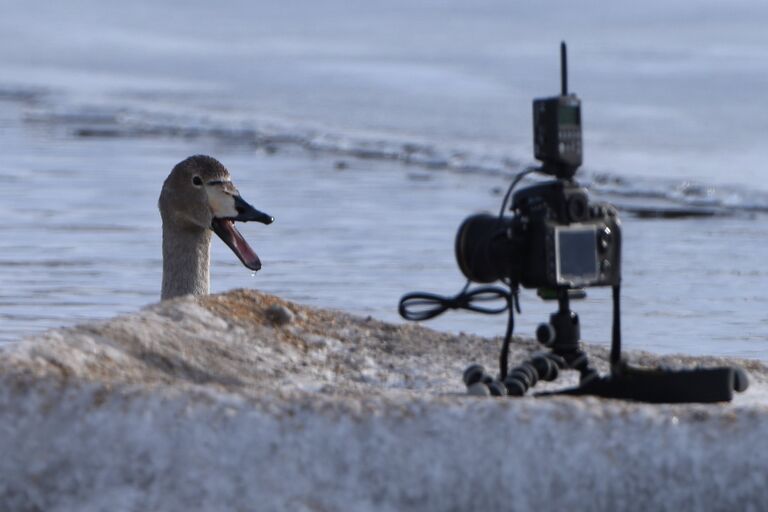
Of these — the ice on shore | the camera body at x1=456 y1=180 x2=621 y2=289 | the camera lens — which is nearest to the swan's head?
the camera lens

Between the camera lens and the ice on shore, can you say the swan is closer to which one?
the camera lens

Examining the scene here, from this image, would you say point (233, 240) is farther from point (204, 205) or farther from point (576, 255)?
→ point (576, 255)

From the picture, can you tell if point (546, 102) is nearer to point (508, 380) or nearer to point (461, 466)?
point (508, 380)

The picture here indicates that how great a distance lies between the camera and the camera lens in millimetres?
4977

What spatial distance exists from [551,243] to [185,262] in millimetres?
4173

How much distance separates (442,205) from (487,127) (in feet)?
30.3

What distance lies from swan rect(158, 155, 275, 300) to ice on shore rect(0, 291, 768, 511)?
13.6 feet

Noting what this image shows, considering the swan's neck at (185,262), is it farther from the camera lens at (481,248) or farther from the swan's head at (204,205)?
the camera lens at (481,248)

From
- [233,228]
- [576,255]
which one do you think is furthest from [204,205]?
[576,255]

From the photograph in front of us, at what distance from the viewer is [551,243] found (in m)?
4.91

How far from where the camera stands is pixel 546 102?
4.95 m

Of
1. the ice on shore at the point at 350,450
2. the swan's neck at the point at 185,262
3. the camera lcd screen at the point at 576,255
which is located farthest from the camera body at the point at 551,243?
the swan's neck at the point at 185,262

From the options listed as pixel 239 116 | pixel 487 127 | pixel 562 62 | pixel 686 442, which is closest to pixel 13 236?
pixel 562 62

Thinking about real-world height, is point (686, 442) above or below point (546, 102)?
below
